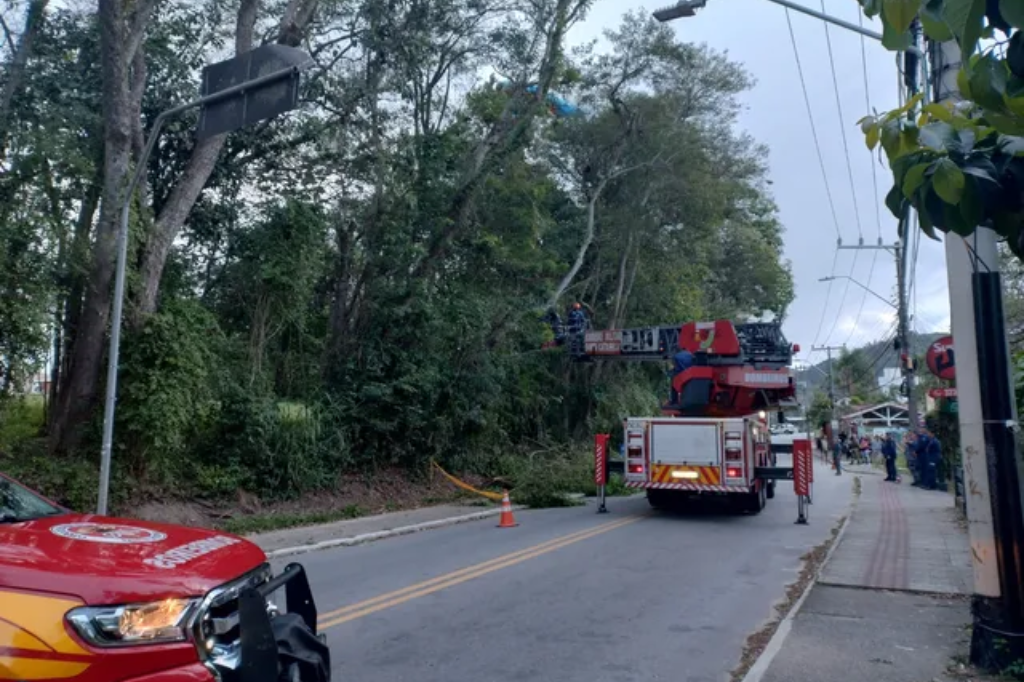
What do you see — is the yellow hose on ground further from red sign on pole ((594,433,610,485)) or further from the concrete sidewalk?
the concrete sidewalk

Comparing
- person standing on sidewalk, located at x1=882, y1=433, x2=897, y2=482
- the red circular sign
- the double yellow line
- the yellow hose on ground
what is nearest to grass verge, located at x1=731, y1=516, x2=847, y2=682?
the red circular sign

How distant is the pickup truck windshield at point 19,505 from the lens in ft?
13.5

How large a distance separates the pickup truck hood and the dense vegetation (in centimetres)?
1066

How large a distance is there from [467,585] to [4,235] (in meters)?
8.99

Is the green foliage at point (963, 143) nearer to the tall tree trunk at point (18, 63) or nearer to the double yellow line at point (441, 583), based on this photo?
the double yellow line at point (441, 583)

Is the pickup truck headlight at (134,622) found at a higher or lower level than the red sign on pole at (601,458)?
lower

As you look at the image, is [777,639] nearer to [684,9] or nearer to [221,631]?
[221,631]

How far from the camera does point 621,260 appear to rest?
29719 millimetres

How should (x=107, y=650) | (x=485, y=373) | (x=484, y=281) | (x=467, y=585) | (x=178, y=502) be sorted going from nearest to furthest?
(x=107, y=650) < (x=467, y=585) < (x=178, y=502) < (x=485, y=373) < (x=484, y=281)

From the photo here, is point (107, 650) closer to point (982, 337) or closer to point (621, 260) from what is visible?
point (982, 337)

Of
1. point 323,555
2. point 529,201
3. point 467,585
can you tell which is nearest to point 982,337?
point 467,585

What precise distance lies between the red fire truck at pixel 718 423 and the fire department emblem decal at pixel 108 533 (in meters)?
13.1

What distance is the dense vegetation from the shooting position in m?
14.1

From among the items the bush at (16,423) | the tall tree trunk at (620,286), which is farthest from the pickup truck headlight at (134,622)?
the tall tree trunk at (620,286)
